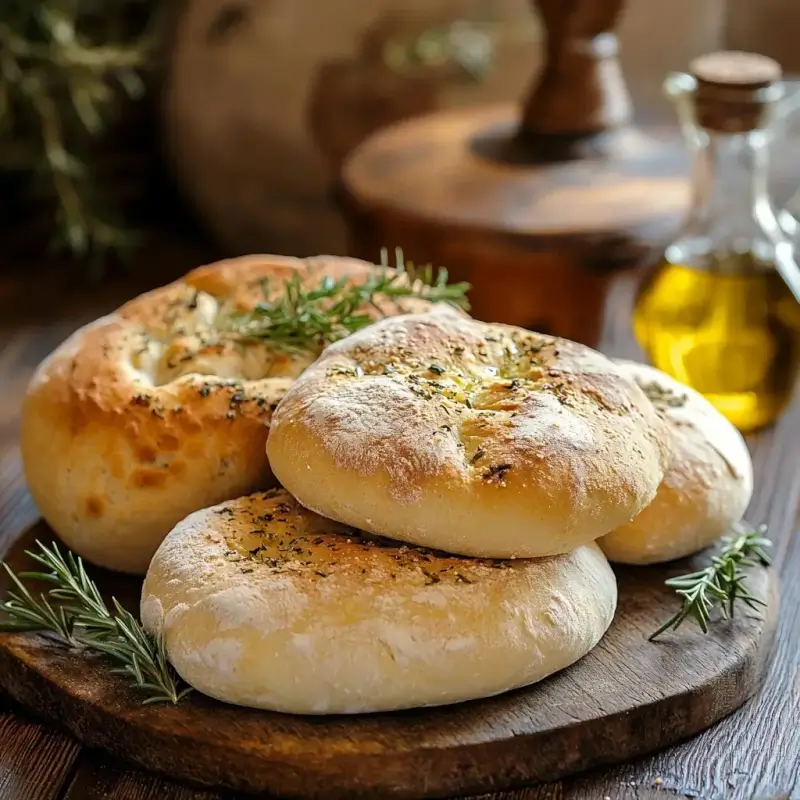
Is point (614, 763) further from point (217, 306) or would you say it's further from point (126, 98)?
point (126, 98)

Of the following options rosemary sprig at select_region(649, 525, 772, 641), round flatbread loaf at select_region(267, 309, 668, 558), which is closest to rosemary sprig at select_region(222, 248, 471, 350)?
round flatbread loaf at select_region(267, 309, 668, 558)

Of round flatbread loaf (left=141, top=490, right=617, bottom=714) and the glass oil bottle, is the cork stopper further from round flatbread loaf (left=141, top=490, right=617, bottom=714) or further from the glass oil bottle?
round flatbread loaf (left=141, top=490, right=617, bottom=714)

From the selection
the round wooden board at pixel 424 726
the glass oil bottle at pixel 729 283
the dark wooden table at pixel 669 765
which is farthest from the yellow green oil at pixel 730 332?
the round wooden board at pixel 424 726

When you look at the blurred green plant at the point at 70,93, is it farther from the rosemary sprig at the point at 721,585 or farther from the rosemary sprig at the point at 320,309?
the rosemary sprig at the point at 721,585

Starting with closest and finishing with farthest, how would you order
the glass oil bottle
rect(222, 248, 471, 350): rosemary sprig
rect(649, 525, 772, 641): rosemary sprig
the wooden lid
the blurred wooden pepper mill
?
rect(649, 525, 772, 641): rosemary sprig, rect(222, 248, 471, 350): rosemary sprig, the wooden lid, the glass oil bottle, the blurred wooden pepper mill

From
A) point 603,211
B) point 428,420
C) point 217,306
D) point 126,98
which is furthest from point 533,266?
point 126,98

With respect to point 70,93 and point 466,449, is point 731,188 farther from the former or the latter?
point 70,93
